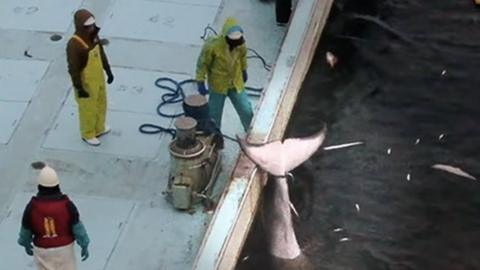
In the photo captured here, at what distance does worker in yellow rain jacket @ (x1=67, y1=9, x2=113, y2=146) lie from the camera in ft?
41.9

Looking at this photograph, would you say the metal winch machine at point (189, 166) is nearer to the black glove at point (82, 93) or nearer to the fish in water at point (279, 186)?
the fish in water at point (279, 186)

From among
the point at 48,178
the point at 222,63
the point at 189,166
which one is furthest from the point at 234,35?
the point at 48,178

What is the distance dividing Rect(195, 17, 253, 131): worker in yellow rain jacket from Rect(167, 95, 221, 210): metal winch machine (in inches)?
18.8

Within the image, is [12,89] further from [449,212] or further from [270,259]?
[449,212]

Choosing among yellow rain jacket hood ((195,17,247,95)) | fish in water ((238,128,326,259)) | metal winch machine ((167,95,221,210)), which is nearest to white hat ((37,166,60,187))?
metal winch machine ((167,95,221,210))

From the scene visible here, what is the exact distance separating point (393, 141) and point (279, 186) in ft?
6.10

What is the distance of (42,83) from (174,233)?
9.74 feet

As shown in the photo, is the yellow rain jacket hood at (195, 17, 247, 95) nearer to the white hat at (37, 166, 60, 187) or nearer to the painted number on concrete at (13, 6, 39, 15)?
the white hat at (37, 166, 60, 187)

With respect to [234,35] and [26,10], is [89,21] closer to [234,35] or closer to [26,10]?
[234,35]

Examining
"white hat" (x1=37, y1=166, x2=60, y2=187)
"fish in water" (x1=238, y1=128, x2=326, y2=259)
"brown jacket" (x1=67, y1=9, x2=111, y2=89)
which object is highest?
"white hat" (x1=37, y1=166, x2=60, y2=187)

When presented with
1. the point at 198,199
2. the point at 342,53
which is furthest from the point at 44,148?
the point at 342,53

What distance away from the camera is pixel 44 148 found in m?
13.7

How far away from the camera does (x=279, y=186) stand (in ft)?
43.9

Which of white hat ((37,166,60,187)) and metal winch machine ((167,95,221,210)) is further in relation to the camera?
metal winch machine ((167,95,221,210))
